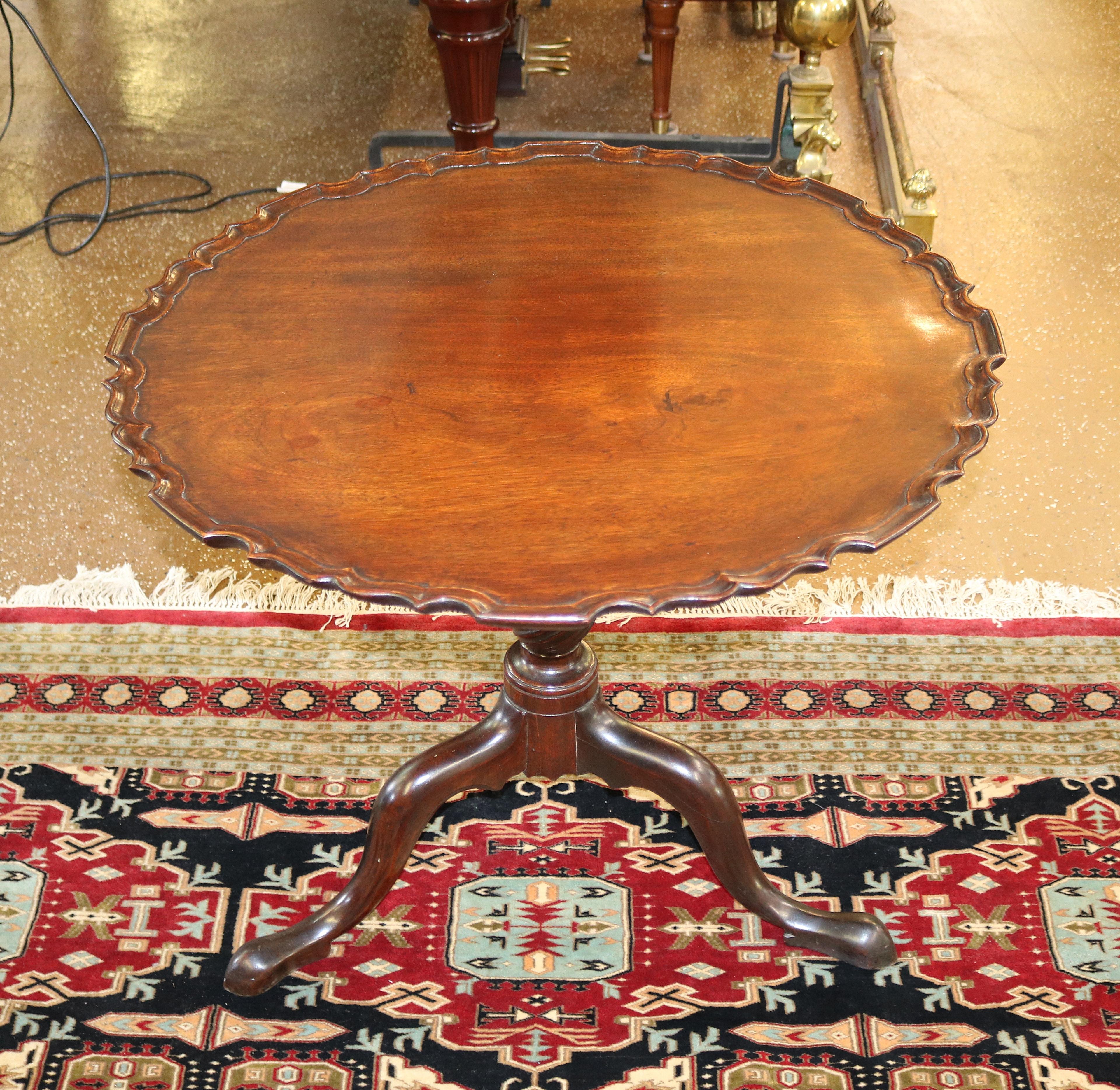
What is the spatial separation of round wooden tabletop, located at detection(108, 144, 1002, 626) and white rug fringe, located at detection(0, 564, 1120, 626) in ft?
2.22

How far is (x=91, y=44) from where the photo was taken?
12.1ft

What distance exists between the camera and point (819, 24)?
7.55 ft

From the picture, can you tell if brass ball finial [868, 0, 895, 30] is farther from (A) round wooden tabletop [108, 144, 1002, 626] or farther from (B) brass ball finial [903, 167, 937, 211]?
(A) round wooden tabletop [108, 144, 1002, 626]

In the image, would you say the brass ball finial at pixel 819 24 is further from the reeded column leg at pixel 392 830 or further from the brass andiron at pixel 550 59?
the reeded column leg at pixel 392 830

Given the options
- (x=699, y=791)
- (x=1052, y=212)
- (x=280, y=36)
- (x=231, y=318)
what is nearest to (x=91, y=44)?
(x=280, y=36)

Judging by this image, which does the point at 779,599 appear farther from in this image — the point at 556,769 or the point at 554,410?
the point at 554,410

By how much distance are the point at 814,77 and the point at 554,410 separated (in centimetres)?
151

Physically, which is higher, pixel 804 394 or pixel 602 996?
pixel 804 394

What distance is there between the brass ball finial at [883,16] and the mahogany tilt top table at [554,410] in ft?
5.74

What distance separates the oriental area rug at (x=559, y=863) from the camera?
138cm

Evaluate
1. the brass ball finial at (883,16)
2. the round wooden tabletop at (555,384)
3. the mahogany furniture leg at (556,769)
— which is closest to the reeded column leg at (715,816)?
the mahogany furniture leg at (556,769)

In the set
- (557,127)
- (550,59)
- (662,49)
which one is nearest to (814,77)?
(662,49)

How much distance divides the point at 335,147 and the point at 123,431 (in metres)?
2.20

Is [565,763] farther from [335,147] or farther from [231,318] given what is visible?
[335,147]
